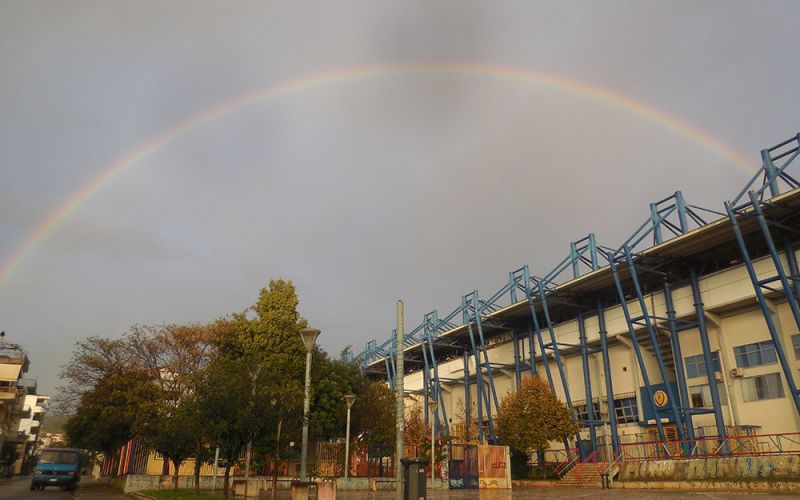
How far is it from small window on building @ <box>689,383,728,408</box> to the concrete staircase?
771cm

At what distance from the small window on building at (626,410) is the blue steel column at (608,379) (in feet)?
1.41

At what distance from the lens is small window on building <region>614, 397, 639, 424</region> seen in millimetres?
41812

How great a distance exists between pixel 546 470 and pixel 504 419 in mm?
4477

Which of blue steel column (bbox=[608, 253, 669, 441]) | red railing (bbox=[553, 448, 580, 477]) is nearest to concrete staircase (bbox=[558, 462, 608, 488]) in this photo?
red railing (bbox=[553, 448, 580, 477])

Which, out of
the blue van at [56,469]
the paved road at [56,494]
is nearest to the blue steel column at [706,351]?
the paved road at [56,494]

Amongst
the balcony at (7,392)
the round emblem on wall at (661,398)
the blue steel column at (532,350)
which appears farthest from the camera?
the balcony at (7,392)

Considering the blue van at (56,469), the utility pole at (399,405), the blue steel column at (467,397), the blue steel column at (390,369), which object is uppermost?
the blue steel column at (390,369)

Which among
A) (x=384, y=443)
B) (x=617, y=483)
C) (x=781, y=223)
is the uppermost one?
(x=781, y=223)

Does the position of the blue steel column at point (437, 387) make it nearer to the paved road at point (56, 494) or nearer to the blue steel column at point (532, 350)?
the blue steel column at point (532, 350)

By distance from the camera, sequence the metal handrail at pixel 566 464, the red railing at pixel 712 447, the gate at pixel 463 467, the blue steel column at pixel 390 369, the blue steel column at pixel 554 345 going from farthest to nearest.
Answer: the blue steel column at pixel 390 369 < the blue steel column at pixel 554 345 < the metal handrail at pixel 566 464 < the gate at pixel 463 467 < the red railing at pixel 712 447

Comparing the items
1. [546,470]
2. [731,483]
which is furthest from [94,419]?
[731,483]

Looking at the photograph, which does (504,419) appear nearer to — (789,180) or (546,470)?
(546,470)

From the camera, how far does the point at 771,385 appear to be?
33.3 meters

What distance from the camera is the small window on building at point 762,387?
108ft
